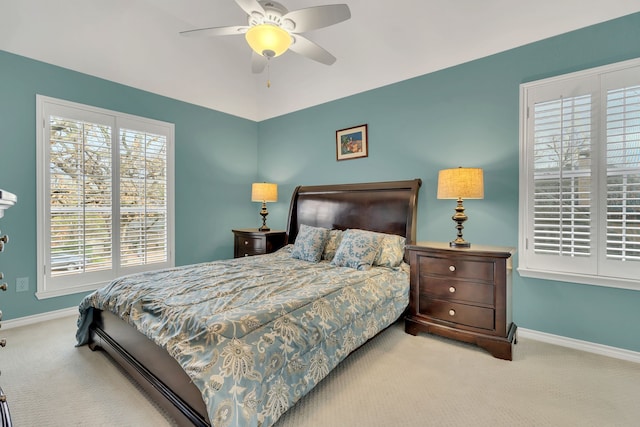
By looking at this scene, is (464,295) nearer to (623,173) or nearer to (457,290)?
(457,290)

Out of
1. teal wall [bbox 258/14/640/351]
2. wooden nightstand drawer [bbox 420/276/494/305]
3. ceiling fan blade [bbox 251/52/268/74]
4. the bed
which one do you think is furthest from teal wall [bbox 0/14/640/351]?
ceiling fan blade [bbox 251/52/268/74]

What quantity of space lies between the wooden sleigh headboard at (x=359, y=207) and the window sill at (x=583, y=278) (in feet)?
3.51

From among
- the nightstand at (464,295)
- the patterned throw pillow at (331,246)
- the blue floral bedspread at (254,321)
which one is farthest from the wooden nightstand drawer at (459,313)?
the patterned throw pillow at (331,246)

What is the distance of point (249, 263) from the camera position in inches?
116

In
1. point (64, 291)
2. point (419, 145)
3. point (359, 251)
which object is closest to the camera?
point (359, 251)

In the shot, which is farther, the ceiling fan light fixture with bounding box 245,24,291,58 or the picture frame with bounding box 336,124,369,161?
the picture frame with bounding box 336,124,369,161

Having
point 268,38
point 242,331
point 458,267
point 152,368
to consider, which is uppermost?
point 268,38

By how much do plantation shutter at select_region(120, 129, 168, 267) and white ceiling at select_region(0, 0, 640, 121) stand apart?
2.35 ft

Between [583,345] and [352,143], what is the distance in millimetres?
3032

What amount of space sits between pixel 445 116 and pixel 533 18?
102cm

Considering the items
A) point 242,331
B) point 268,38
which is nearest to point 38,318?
point 242,331

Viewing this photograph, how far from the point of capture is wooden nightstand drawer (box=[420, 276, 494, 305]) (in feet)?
7.82

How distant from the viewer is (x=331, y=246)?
11.0 ft

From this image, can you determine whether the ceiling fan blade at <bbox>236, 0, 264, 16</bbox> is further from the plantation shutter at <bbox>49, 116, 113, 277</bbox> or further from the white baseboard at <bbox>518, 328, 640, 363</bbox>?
the white baseboard at <bbox>518, 328, 640, 363</bbox>
